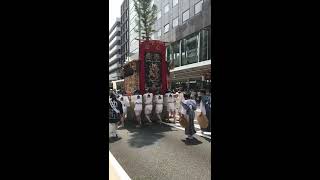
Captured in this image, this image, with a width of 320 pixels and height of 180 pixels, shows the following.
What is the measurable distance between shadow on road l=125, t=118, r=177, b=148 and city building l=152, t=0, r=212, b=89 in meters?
6.28

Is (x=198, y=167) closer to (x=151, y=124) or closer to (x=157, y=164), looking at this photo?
(x=157, y=164)

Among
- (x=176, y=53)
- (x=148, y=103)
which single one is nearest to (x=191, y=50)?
(x=176, y=53)

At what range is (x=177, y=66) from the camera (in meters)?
19.6

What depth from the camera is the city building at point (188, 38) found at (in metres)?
15.8

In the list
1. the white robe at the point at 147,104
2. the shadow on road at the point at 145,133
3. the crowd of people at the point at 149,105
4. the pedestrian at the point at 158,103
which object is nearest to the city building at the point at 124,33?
the crowd of people at the point at 149,105

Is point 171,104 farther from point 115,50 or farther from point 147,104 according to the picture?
point 115,50

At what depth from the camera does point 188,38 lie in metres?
18.5

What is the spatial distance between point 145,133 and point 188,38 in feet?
43.5

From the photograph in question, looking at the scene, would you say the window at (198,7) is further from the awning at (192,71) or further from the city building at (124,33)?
the city building at (124,33)
